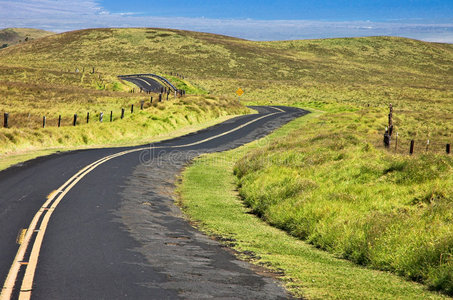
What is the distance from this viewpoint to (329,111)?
2557 inches

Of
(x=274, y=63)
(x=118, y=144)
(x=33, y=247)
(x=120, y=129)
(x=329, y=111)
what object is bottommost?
(x=118, y=144)

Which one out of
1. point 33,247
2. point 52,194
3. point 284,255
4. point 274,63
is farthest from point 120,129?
point 274,63

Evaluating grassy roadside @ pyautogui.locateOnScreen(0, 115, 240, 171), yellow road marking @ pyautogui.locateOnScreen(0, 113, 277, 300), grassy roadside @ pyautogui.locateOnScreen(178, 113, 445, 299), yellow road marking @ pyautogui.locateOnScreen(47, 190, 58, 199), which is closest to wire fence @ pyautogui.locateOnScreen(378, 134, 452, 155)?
grassy roadside @ pyautogui.locateOnScreen(178, 113, 445, 299)

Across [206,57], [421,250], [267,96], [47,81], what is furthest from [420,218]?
[206,57]

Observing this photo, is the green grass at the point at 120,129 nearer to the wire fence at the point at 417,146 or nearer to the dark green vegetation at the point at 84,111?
the dark green vegetation at the point at 84,111

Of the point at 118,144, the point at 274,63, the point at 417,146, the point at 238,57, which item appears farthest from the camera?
the point at 238,57

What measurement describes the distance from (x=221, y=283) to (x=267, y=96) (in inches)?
3430

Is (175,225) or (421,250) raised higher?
(421,250)

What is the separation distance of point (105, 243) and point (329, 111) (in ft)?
189

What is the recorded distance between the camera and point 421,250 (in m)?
Result: 8.91

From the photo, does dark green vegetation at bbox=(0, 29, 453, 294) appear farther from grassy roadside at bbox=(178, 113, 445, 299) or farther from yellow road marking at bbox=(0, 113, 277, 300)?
yellow road marking at bbox=(0, 113, 277, 300)

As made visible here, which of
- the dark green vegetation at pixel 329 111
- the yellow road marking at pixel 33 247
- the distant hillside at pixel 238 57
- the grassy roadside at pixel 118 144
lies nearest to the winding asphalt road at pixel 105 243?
the yellow road marking at pixel 33 247

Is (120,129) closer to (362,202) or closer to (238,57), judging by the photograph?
(362,202)

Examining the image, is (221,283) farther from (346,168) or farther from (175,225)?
(346,168)
